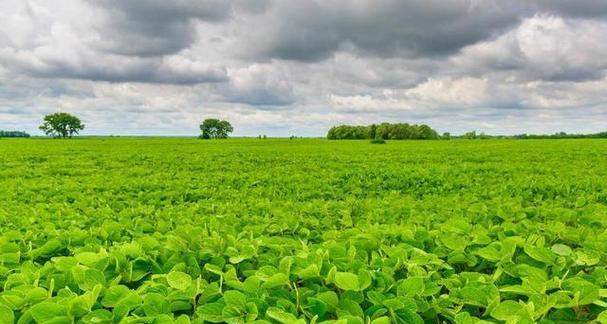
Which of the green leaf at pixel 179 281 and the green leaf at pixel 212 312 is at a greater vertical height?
the green leaf at pixel 179 281

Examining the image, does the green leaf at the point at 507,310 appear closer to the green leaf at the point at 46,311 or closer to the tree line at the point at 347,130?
the green leaf at the point at 46,311

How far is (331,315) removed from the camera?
1.76 metres

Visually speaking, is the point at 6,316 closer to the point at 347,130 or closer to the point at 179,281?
the point at 179,281

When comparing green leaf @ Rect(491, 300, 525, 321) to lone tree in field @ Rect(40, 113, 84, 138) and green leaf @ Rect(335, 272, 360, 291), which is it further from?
lone tree in field @ Rect(40, 113, 84, 138)

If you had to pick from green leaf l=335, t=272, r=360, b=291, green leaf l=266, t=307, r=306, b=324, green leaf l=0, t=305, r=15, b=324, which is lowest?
green leaf l=0, t=305, r=15, b=324

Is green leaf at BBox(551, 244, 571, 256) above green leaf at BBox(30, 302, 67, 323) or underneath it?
above

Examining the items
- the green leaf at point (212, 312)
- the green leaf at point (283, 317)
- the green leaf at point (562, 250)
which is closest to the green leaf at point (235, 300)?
the green leaf at point (212, 312)

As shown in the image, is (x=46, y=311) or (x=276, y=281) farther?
(x=276, y=281)

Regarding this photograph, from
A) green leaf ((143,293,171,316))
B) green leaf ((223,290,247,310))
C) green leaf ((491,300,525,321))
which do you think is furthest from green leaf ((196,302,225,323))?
green leaf ((491,300,525,321))

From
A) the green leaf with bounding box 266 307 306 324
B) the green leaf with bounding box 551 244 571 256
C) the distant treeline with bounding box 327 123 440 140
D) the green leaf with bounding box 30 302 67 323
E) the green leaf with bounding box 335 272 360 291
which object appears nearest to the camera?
the green leaf with bounding box 266 307 306 324

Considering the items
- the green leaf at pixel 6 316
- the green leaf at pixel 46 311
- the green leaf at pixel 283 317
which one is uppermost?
the green leaf at pixel 283 317

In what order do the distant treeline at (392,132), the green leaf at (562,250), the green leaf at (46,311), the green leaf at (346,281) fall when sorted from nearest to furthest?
the green leaf at (46,311), the green leaf at (346,281), the green leaf at (562,250), the distant treeline at (392,132)

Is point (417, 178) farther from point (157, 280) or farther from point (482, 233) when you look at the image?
point (157, 280)

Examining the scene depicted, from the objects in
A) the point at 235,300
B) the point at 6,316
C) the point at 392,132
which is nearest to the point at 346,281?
the point at 235,300
